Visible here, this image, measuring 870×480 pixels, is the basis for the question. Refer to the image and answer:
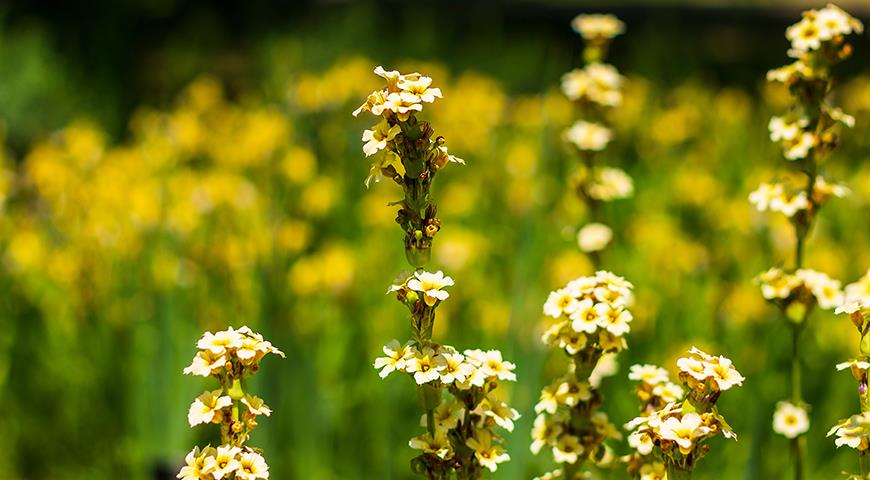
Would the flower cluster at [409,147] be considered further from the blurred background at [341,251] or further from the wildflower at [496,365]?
the blurred background at [341,251]

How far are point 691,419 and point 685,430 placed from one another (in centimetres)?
1

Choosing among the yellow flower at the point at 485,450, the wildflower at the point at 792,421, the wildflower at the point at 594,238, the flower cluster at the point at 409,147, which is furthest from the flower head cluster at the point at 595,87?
the yellow flower at the point at 485,450

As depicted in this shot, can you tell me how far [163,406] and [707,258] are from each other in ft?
6.17

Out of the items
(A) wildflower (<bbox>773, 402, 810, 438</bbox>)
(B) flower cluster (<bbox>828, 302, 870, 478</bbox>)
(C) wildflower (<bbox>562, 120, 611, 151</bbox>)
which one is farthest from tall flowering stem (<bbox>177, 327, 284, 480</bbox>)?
(C) wildflower (<bbox>562, 120, 611, 151</bbox>)

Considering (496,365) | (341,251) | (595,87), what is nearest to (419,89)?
(496,365)

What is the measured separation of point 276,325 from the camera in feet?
8.02

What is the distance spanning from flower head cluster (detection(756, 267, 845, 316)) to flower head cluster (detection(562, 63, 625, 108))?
58cm

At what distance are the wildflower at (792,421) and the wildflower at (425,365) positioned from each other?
608mm

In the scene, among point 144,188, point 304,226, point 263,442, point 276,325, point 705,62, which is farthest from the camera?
point 705,62

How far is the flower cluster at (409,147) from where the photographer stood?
109 cm

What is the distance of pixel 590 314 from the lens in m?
1.20

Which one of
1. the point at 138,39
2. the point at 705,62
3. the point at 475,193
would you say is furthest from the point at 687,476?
the point at 138,39

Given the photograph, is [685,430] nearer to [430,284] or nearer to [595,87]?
[430,284]

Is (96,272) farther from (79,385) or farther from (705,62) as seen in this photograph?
(705,62)
